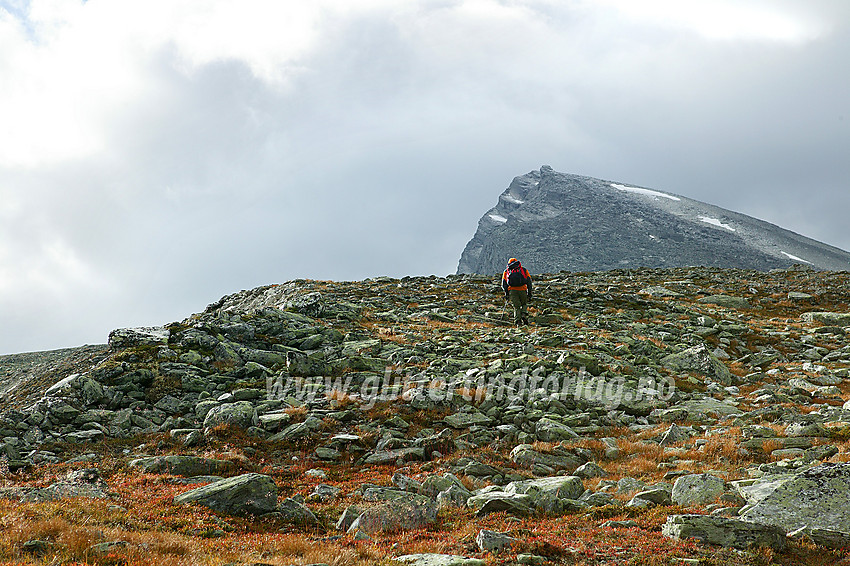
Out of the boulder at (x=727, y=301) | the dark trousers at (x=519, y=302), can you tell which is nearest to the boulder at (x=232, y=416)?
the dark trousers at (x=519, y=302)

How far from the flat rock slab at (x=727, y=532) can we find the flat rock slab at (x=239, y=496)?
658 centimetres

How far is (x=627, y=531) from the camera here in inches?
293

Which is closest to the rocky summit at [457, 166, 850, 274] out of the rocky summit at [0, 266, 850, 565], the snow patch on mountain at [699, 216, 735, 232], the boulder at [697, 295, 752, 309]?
the snow patch on mountain at [699, 216, 735, 232]

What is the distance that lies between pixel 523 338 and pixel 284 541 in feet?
57.8

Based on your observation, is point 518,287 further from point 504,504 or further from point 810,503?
point 810,503

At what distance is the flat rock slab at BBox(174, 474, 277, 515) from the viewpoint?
8469mm

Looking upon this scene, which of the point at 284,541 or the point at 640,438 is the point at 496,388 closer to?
the point at 640,438

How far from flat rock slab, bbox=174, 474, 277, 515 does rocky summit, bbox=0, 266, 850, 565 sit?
0.03m

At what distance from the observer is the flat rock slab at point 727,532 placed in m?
6.82

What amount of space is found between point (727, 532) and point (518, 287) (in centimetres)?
2037

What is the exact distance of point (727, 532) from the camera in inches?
274

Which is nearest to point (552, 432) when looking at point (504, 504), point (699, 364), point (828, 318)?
point (504, 504)

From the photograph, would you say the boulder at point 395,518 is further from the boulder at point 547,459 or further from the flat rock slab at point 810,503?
the flat rock slab at point 810,503

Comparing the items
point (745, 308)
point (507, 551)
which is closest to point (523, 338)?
point (507, 551)
